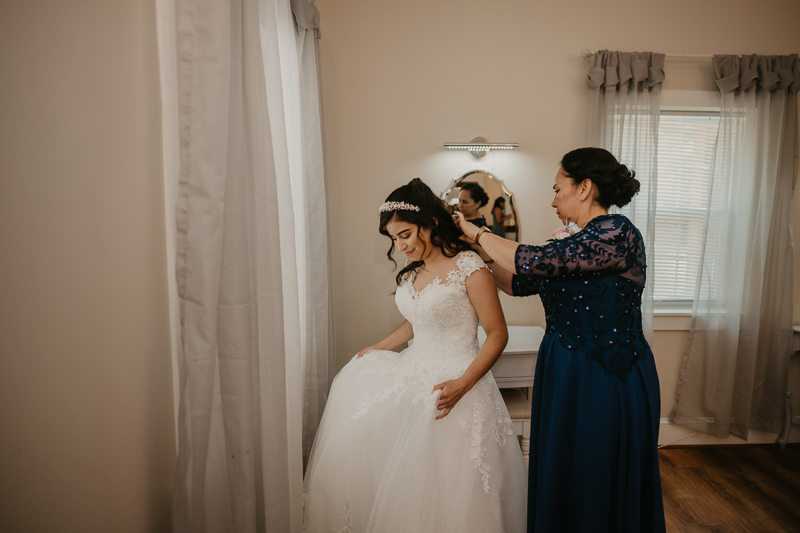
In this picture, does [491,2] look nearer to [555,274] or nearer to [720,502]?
[555,274]

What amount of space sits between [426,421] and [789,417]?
3030mm

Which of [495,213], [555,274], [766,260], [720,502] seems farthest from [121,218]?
[766,260]

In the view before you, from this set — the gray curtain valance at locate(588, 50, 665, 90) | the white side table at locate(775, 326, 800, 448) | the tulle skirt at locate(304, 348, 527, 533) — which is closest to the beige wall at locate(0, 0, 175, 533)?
the tulle skirt at locate(304, 348, 527, 533)

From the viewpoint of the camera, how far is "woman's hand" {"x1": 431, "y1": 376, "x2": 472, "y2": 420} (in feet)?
4.81

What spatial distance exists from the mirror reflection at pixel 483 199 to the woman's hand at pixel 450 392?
4.82 ft

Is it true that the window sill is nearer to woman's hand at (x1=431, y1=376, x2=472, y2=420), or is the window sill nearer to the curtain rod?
the curtain rod

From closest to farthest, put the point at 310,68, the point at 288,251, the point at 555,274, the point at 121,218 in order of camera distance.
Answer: the point at 121,218 < the point at 555,274 < the point at 288,251 < the point at 310,68

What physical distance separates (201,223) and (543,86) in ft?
8.37

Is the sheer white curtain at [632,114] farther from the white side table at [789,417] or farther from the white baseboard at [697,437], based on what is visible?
the white side table at [789,417]

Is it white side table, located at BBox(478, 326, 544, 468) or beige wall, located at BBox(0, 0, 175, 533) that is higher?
beige wall, located at BBox(0, 0, 175, 533)

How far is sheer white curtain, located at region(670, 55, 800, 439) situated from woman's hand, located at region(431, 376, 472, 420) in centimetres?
225

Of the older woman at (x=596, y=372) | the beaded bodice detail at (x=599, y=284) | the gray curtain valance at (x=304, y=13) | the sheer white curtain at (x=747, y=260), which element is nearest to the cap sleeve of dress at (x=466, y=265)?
the older woman at (x=596, y=372)

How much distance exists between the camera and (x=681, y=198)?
2932 millimetres

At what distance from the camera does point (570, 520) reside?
142 cm
